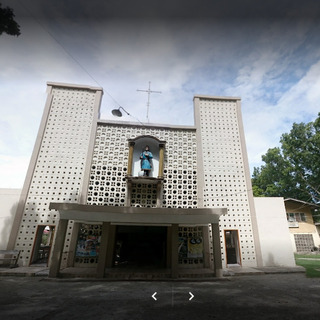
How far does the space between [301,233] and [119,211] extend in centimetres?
1954

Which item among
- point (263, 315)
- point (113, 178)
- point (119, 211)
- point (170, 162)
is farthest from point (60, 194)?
point (263, 315)

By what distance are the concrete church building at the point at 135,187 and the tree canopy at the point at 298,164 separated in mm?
13179

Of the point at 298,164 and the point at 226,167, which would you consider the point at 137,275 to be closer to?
the point at 226,167

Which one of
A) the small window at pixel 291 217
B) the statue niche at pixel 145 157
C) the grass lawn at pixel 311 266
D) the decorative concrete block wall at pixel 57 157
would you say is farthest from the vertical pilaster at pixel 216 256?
the small window at pixel 291 217

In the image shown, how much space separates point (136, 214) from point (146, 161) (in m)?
3.66

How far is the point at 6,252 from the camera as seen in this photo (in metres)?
9.38

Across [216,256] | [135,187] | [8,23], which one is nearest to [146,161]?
[135,187]

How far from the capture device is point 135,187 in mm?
11188

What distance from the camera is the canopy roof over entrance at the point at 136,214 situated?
26.6 ft

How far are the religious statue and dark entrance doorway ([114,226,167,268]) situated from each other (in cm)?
340

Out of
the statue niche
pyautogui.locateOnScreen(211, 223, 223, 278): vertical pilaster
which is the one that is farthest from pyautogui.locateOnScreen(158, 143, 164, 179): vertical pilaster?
pyautogui.locateOnScreen(211, 223, 223, 278): vertical pilaster

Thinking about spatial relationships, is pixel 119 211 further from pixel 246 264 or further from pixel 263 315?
pixel 246 264

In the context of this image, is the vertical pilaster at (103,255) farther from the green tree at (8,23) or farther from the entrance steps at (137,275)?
the green tree at (8,23)

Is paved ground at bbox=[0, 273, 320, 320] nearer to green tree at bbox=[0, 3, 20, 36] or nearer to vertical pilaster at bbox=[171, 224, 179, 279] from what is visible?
vertical pilaster at bbox=[171, 224, 179, 279]
